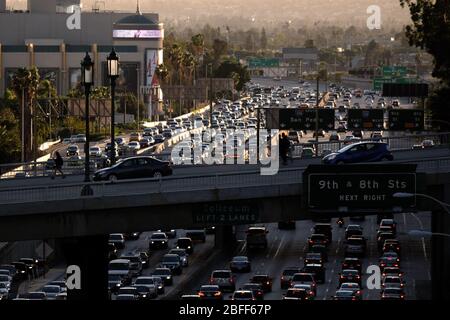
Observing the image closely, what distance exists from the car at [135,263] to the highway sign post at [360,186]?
2308cm

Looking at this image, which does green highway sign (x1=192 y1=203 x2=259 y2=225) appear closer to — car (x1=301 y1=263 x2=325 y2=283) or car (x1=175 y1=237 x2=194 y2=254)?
car (x1=301 y1=263 x2=325 y2=283)

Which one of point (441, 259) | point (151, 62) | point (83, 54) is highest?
point (83, 54)

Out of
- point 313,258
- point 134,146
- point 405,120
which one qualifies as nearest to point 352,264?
point 313,258

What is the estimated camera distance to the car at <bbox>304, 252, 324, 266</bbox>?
68.7 meters

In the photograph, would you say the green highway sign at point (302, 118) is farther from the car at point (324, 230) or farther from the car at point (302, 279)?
the car at point (302, 279)

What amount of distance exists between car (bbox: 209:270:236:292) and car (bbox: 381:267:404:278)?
21.5 ft

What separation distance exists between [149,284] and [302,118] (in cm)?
3484

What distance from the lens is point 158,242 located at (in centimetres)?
7819

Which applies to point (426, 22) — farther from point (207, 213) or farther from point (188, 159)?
point (207, 213)

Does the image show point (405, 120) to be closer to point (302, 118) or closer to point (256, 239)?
point (302, 118)

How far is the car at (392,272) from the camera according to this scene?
64.4 m

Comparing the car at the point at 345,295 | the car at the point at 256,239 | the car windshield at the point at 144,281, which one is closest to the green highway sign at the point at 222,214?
the car at the point at 345,295

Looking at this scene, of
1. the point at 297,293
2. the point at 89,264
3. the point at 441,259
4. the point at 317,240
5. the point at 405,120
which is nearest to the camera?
the point at 89,264

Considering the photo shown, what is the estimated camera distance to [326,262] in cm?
7188
